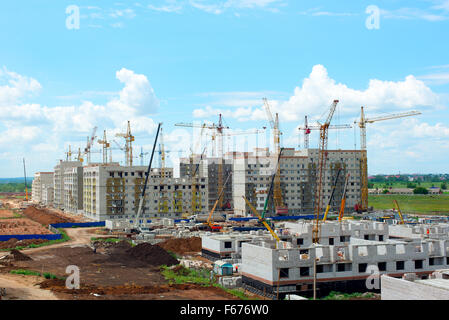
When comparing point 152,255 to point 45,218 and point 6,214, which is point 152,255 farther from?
point 6,214

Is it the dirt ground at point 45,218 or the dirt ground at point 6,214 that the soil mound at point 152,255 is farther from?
the dirt ground at point 6,214

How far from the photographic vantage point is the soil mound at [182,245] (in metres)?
67.5

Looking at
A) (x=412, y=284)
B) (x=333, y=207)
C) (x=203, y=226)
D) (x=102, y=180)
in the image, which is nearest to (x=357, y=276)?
(x=412, y=284)

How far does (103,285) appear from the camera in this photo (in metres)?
43.5

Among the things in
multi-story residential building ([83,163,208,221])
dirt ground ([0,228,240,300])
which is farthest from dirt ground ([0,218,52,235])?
dirt ground ([0,228,240,300])

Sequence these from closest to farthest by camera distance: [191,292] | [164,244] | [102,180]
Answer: [191,292] → [164,244] → [102,180]

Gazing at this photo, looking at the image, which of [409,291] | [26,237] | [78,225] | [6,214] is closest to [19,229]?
[78,225]

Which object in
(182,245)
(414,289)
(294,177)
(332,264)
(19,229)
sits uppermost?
(294,177)

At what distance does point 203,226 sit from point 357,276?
2166 inches

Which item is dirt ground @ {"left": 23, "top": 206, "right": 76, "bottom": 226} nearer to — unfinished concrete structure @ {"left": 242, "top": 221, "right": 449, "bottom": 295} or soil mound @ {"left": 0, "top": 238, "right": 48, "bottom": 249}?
soil mound @ {"left": 0, "top": 238, "right": 48, "bottom": 249}

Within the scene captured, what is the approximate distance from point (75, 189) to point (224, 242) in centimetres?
8799

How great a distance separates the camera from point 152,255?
57719 mm

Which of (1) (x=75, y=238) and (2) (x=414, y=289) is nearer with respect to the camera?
(2) (x=414, y=289)
